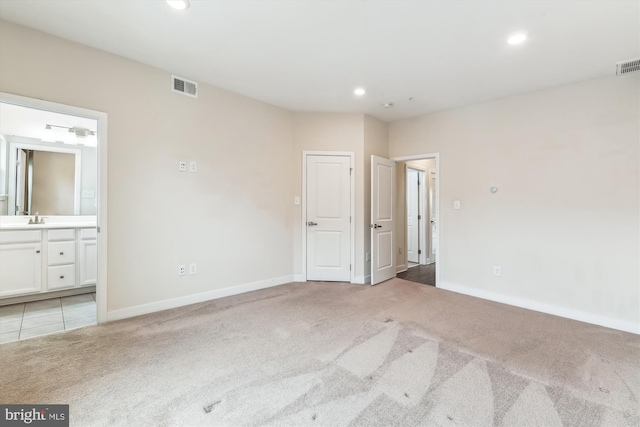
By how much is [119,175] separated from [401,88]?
3303 mm

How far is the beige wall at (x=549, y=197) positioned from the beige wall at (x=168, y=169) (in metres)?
2.66

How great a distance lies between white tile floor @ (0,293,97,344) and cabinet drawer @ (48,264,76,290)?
180mm

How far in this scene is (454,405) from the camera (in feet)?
5.34

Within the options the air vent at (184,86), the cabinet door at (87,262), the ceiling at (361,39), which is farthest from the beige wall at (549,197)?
the cabinet door at (87,262)

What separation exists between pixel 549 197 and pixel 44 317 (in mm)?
5794

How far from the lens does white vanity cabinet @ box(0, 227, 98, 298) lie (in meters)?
3.19

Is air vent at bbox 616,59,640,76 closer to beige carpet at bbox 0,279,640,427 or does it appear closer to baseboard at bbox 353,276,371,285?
beige carpet at bbox 0,279,640,427

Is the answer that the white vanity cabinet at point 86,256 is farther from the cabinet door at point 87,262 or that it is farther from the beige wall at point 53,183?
the beige wall at point 53,183

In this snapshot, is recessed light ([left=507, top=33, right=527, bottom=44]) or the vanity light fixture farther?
the vanity light fixture

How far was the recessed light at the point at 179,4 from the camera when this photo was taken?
1.98m

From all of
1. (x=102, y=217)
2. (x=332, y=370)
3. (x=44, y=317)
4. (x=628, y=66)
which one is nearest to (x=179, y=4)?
(x=102, y=217)

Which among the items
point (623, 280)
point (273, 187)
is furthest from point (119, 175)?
point (623, 280)

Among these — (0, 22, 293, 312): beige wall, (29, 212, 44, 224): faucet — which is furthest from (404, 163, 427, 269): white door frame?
(29, 212, 44, 224): faucet

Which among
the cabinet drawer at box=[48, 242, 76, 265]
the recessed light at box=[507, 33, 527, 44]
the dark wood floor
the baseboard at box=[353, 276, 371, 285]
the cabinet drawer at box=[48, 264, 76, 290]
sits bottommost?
the dark wood floor
